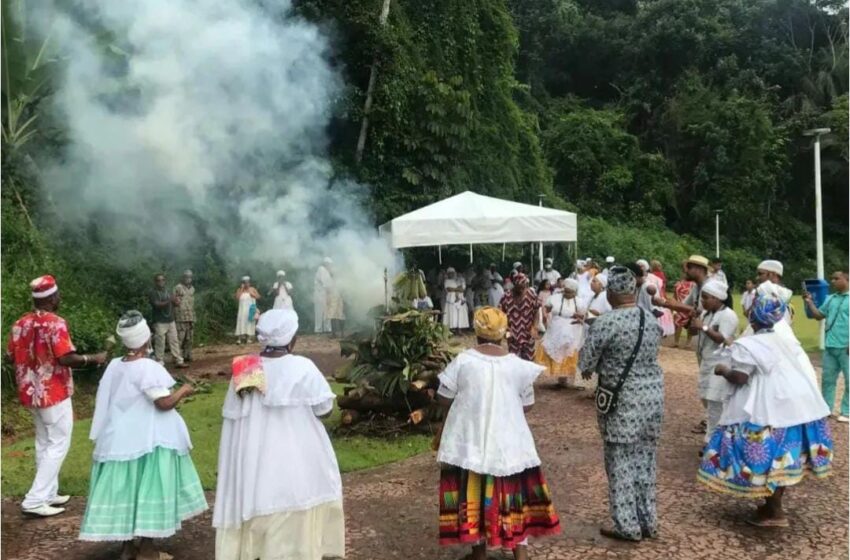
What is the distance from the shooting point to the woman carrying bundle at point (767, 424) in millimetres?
4691

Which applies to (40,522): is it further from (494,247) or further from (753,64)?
(753,64)

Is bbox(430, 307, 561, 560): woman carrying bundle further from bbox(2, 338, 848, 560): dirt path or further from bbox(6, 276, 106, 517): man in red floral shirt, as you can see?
bbox(6, 276, 106, 517): man in red floral shirt

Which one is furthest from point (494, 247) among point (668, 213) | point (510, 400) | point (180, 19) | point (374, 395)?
point (668, 213)

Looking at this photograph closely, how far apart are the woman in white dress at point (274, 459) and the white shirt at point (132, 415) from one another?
0.56 metres

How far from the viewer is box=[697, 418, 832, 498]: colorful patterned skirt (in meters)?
4.69

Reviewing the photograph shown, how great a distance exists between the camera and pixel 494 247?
61.7 feet

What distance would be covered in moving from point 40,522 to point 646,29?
3565 centimetres

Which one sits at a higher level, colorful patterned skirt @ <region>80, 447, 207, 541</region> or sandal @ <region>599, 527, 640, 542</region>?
colorful patterned skirt @ <region>80, 447, 207, 541</region>

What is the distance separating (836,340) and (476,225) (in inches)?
188

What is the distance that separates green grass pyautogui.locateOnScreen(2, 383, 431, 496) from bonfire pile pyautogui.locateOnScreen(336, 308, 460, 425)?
0.32 meters

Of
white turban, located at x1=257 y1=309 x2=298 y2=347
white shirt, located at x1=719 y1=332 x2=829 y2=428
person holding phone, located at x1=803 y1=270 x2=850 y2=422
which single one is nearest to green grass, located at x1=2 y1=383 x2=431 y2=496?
white turban, located at x1=257 y1=309 x2=298 y2=347

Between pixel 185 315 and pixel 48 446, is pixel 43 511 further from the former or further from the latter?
pixel 185 315

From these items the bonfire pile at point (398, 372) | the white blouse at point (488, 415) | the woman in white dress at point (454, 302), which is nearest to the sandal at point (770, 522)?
the white blouse at point (488, 415)

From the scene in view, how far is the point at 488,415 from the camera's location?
416 centimetres
